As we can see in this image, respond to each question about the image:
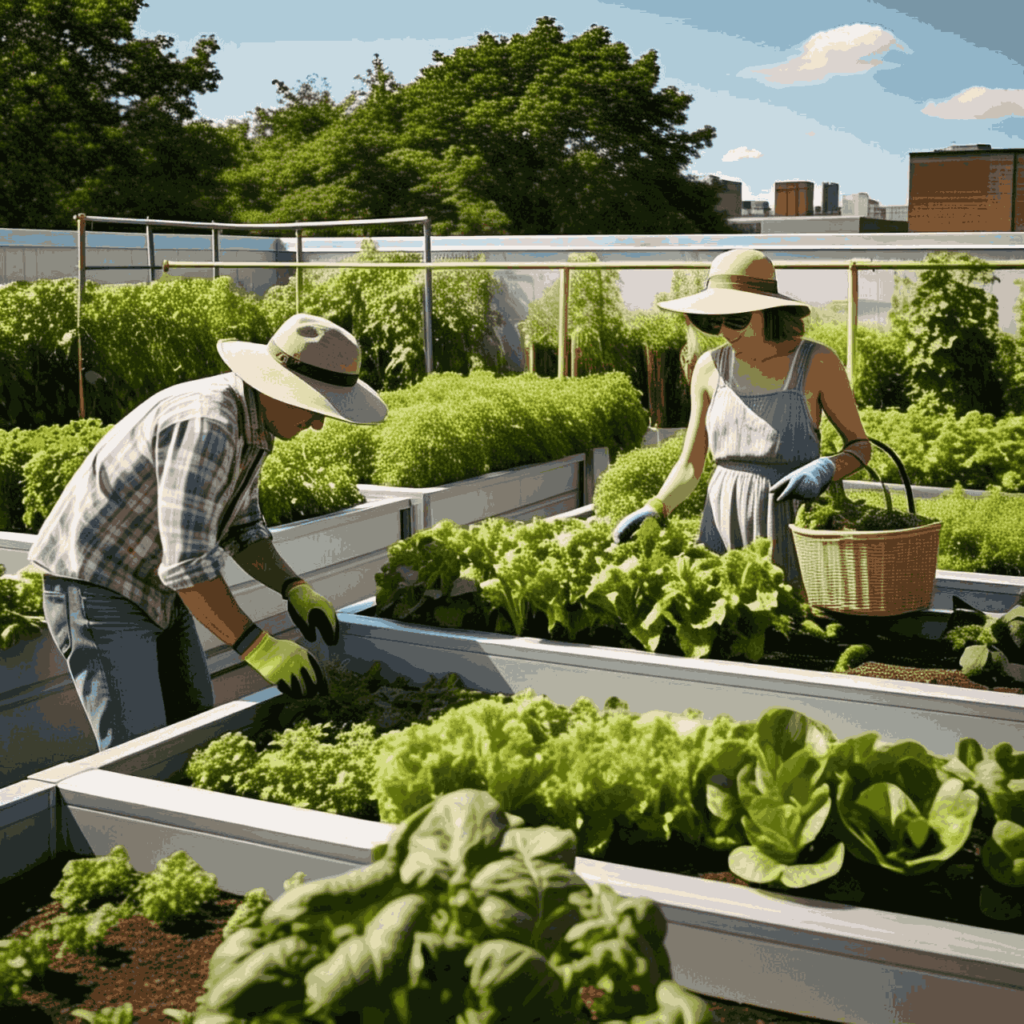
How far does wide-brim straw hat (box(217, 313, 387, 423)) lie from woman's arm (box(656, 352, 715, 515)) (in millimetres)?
1199

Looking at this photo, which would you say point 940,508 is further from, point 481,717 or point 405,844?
point 405,844

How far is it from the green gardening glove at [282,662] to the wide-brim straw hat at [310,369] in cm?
59

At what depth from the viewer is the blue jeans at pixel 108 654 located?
2.95m

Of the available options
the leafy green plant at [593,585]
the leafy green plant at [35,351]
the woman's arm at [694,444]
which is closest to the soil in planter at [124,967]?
the leafy green plant at [593,585]

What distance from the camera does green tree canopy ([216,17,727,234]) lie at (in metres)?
41.5

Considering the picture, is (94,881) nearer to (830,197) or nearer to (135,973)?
(135,973)

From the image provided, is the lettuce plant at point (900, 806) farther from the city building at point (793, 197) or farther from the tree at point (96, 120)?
the city building at point (793, 197)

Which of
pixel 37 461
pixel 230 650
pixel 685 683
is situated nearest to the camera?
pixel 685 683

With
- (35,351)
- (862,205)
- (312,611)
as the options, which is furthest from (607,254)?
(862,205)

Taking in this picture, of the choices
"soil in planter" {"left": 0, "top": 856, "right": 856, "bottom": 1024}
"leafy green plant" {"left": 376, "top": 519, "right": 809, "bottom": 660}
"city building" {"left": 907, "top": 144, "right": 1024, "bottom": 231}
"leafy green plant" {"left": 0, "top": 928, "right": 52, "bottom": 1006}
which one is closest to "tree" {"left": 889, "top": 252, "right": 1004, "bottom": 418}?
"leafy green plant" {"left": 376, "top": 519, "right": 809, "bottom": 660}

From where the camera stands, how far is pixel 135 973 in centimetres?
185

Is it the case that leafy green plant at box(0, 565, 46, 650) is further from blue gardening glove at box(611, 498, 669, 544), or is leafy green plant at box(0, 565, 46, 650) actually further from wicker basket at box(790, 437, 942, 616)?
wicker basket at box(790, 437, 942, 616)

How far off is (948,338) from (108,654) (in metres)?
10.5

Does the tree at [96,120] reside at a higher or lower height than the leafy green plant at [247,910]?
higher
